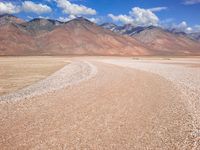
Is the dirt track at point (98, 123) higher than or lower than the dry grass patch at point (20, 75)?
higher

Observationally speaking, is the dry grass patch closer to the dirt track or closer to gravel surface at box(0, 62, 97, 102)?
gravel surface at box(0, 62, 97, 102)

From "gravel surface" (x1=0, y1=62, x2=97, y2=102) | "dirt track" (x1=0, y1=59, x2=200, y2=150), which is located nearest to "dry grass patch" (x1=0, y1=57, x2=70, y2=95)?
"gravel surface" (x1=0, y1=62, x2=97, y2=102)

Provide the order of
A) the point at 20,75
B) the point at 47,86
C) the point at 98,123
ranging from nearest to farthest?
1. the point at 98,123
2. the point at 47,86
3. the point at 20,75

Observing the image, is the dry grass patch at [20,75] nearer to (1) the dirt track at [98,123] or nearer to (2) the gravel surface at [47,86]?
(2) the gravel surface at [47,86]

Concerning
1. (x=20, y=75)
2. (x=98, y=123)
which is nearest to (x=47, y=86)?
(x=20, y=75)

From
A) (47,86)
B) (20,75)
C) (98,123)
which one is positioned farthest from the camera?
(20,75)

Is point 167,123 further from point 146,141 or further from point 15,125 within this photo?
point 15,125

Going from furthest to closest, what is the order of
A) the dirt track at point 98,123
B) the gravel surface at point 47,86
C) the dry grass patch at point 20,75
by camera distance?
the dry grass patch at point 20,75
the gravel surface at point 47,86
the dirt track at point 98,123

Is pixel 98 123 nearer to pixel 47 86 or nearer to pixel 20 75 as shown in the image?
pixel 47 86

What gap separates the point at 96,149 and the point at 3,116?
20.0 feet

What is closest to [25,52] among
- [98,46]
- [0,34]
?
[0,34]

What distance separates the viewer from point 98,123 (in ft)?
40.7

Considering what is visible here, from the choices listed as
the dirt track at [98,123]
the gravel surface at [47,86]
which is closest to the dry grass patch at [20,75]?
the gravel surface at [47,86]

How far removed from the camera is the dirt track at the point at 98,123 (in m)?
10.1
